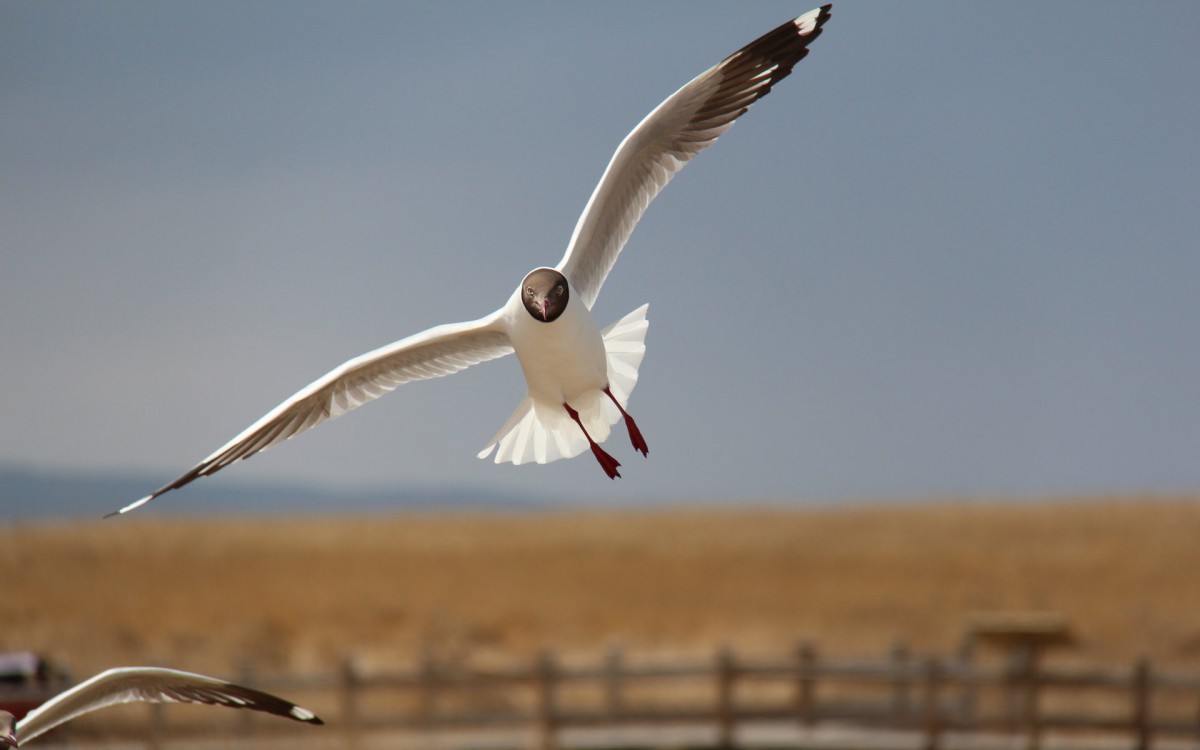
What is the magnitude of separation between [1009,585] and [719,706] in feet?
50.9

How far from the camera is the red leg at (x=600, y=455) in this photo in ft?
16.6

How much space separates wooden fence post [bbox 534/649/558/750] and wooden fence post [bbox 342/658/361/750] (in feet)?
4.92

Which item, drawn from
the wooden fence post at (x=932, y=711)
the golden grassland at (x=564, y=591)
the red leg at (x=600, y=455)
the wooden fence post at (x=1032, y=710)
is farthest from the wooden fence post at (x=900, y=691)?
the red leg at (x=600, y=455)

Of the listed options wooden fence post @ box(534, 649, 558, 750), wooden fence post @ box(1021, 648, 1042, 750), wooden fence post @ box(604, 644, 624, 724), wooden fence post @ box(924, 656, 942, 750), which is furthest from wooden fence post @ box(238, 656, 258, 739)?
wooden fence post @ box(1021, 648, 1042, 750)

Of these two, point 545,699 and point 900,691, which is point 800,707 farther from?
point 545,699

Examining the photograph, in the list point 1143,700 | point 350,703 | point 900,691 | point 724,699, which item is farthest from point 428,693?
point 1143,700

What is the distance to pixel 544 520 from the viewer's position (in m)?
49.2

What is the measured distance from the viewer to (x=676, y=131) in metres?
5.92

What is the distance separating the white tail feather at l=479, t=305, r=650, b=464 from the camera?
220 inches

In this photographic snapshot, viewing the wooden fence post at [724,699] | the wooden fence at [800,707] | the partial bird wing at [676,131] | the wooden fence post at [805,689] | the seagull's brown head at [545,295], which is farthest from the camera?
the wooden fence post at [805,689]

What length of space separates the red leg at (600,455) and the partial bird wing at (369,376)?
381 millimetres

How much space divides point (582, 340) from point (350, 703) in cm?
803

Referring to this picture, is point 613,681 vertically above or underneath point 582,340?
underneath

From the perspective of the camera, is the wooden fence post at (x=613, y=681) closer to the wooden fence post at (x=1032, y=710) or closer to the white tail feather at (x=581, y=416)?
the wooden fence post at (x=1032, y=710)
